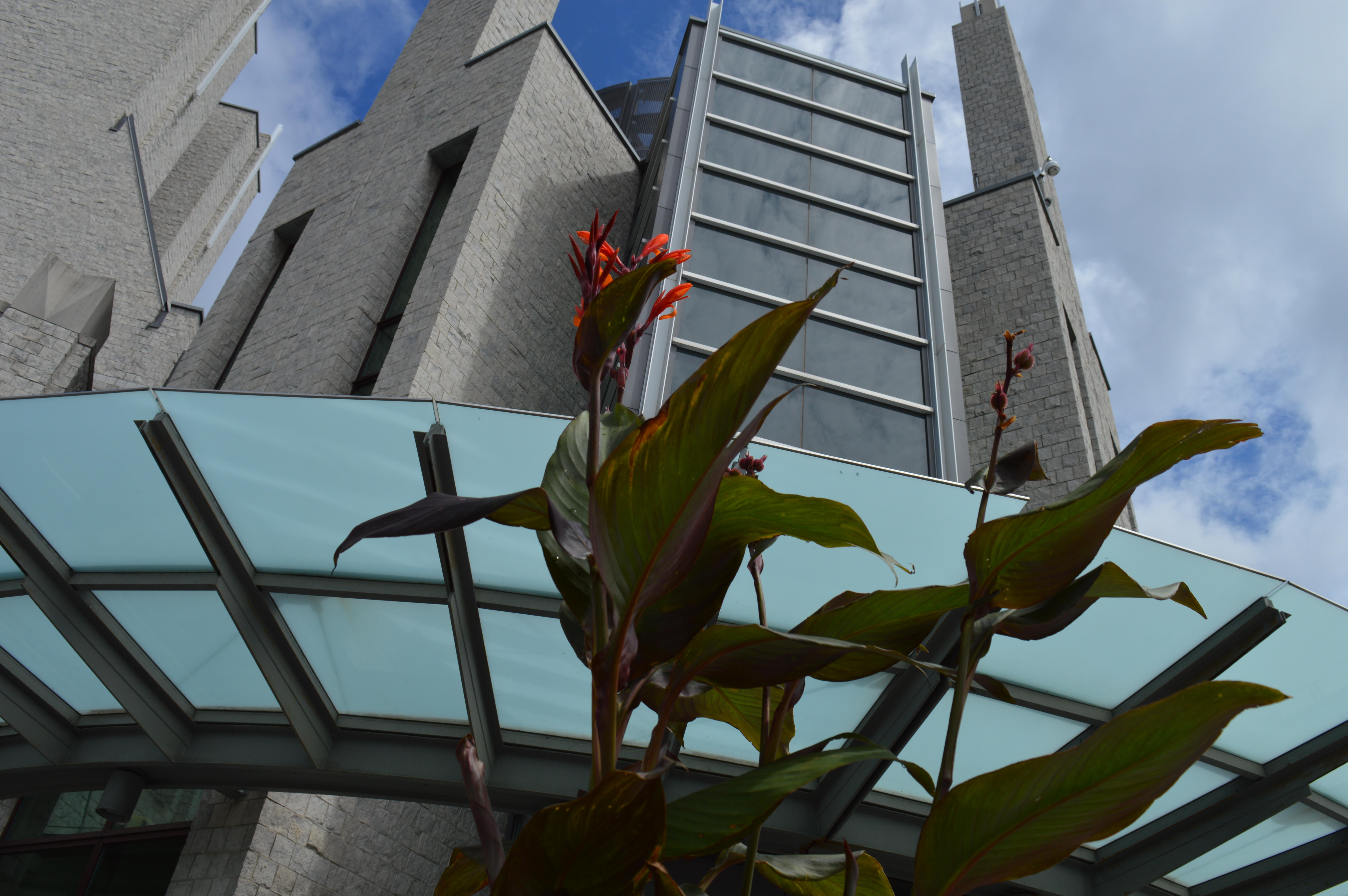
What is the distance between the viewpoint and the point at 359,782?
14.7 feet

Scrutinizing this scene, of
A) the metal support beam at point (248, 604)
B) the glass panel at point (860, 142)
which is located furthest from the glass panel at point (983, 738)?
the glass panel at point (860, 142)

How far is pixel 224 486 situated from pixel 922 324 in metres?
6.99

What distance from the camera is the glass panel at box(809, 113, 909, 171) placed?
10258 millimetres

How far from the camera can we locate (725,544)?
3.73 feet

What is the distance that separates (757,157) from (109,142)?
41.9 feet

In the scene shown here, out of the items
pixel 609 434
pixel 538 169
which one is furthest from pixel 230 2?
pixel 609 434

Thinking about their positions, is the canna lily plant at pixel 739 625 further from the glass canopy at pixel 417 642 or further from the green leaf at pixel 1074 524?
the glass canopy at pixel 417 642

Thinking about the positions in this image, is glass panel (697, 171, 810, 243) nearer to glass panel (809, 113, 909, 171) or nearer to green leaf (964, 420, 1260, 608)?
glass panel (809, 113, 909, 171)

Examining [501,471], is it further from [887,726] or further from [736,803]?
[736,803]

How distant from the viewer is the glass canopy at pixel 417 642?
3674 mm

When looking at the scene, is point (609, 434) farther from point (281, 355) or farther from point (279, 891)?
point (281, 355)

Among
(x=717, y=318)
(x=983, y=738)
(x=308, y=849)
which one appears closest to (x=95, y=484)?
(x=308, y=849)

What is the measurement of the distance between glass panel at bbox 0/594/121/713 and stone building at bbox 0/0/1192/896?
59 centimetres

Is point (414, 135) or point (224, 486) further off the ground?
point (414, 135)
